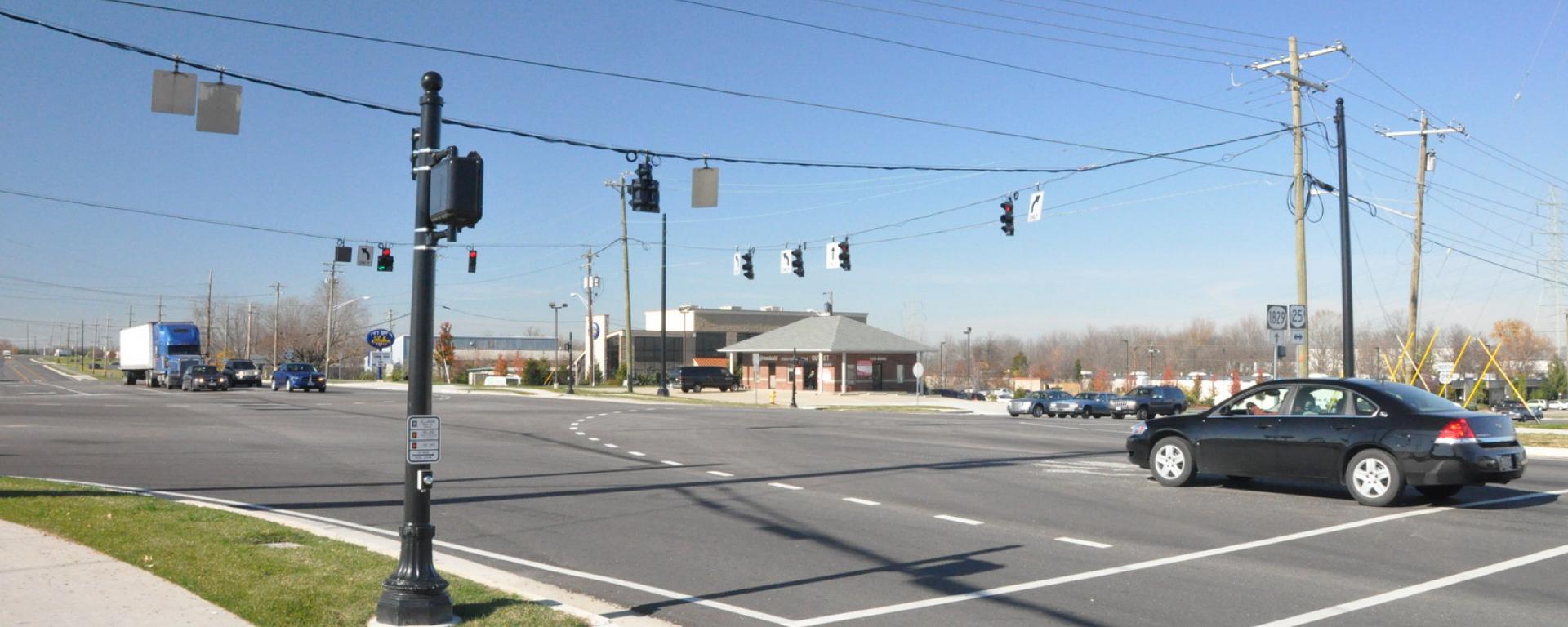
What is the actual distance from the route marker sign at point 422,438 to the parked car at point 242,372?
6063cm

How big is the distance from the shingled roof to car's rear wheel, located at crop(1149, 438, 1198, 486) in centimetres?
5255

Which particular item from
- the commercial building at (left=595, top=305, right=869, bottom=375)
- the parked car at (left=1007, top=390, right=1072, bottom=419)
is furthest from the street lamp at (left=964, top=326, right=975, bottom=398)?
the parked car at (left=1007, top=390, right=1072, bottom=419)

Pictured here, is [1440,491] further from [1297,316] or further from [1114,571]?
[1297,316]

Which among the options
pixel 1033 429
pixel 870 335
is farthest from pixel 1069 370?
pixel 1033 429

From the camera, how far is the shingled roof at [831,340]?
224 ft

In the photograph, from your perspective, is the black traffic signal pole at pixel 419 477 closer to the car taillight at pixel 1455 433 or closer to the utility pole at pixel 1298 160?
the car taillight at pixel 1455 433

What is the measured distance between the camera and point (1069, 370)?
130 m

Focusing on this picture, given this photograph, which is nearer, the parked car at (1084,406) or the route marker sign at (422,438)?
the route marker sign at (422,438)

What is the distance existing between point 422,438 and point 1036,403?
41.8 meters

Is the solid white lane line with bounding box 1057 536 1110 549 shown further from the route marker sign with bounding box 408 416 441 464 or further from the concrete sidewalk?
the concrete sidewalk

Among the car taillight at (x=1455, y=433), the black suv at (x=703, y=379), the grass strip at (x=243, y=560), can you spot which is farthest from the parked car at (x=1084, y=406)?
the grass strip at (x=243, y=560)

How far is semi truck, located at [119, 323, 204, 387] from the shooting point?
58.9 m

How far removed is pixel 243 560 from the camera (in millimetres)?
8391

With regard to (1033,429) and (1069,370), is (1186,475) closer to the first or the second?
(1033,429)
